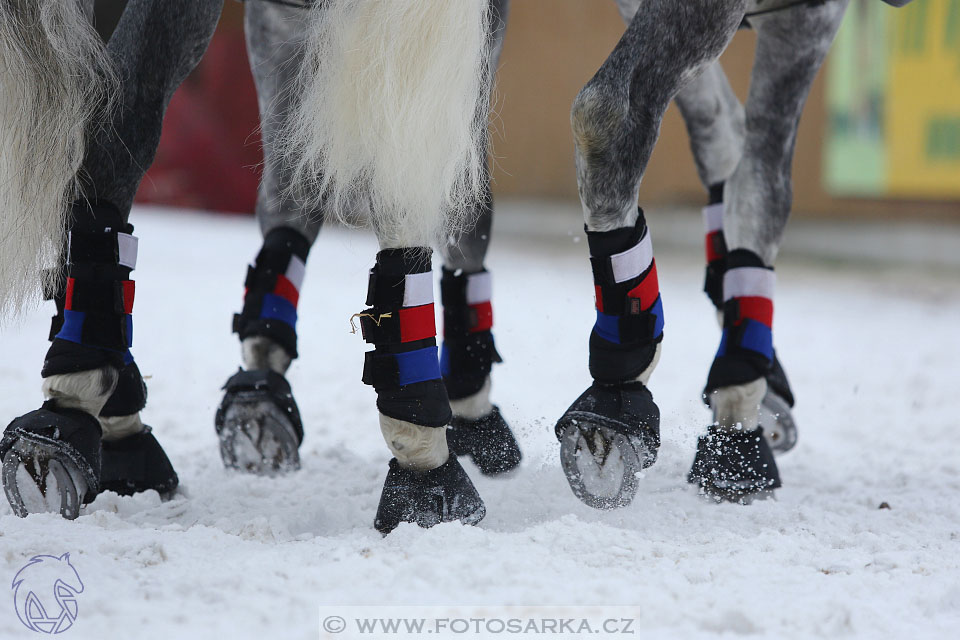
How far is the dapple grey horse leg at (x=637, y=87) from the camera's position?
54.6 inches

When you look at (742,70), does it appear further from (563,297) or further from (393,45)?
(393,45)

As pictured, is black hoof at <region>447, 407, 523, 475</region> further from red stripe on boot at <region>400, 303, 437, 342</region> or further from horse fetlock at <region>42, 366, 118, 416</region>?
horse fetlock at <region>42, 366, 118, 416</region>

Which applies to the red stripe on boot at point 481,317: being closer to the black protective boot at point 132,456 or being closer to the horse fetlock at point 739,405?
the horse fetlock at point 739,405

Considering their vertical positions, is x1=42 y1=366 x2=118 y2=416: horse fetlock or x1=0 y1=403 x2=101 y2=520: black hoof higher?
x1=42 y1=366 x2=118 y2=416: horse fetlock

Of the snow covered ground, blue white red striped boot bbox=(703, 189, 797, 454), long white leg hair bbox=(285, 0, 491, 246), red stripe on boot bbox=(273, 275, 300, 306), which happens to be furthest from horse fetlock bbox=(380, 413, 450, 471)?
blue white red striped boot bbox=(703, 189, 797, 454)

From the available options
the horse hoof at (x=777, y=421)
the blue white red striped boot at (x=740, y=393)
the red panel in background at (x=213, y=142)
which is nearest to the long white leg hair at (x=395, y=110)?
the blue white red striped boot at (x=740, y=393)

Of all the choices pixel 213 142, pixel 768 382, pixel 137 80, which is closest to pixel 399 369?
pixel 137 80

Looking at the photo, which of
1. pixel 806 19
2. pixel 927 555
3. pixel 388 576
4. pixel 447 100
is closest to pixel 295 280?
pixel 447 100

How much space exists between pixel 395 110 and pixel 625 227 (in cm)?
41

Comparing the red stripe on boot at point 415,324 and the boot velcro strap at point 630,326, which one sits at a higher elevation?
the boot velcro strap at point 630,326

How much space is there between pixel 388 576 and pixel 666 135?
204 inches

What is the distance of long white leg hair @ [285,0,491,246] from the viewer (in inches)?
50.3

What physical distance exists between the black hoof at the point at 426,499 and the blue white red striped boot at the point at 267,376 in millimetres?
507

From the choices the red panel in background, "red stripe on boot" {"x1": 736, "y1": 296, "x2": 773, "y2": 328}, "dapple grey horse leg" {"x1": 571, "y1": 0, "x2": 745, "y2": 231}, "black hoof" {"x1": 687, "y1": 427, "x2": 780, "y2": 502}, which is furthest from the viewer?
the red panel in background
